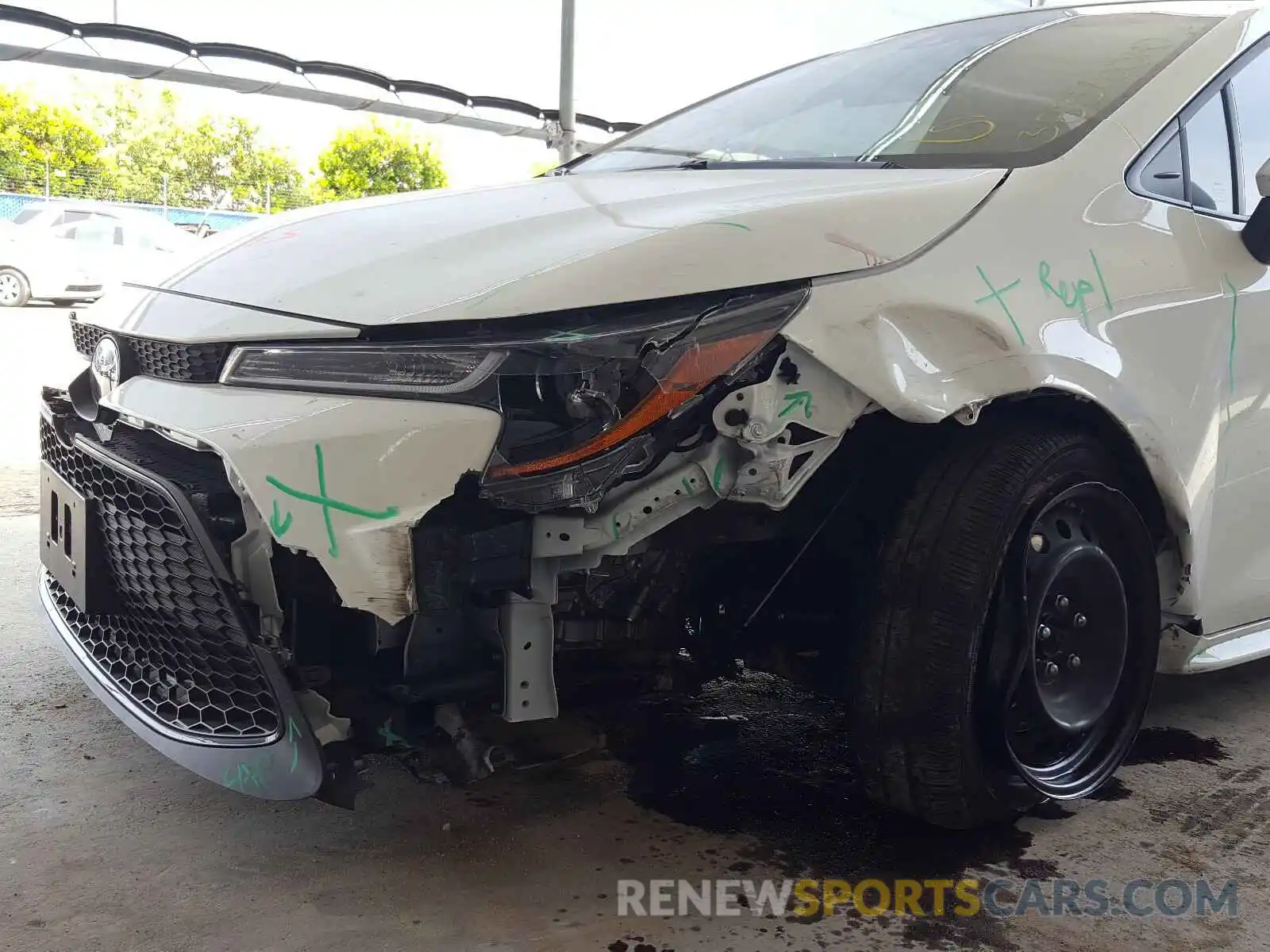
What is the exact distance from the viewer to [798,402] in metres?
1.61

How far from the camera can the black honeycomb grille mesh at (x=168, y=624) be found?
5.37ft

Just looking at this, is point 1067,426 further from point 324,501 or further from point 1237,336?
point 324,501

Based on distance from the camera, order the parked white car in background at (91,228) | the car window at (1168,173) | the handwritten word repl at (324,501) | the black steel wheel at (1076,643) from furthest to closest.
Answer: the parked white car in background at (91,228) → the car window at (1168,173) → the black steel wheel at (1076,643) → the handwritten word repl at (324,501)

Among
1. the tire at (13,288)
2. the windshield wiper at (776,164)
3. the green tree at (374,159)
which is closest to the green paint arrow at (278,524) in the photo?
the windshield wiper at (776,164)

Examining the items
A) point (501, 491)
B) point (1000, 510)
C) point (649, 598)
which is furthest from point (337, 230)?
point (1000, 510)

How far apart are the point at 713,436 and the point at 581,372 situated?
22 centimetres

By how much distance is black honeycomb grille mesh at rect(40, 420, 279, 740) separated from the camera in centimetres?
164

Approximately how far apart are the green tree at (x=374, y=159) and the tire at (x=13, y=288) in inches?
901

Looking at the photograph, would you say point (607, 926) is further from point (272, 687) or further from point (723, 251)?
point (723, 251)

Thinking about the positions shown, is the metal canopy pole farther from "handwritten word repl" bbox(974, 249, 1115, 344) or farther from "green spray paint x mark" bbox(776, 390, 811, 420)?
"green spray paint x mark" bbox(776, 390, 811, 420)

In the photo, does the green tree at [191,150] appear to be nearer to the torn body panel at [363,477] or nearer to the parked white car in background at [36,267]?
the parked white car in background at [36,267]

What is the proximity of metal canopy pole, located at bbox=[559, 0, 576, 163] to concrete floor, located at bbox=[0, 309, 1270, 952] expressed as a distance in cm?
747

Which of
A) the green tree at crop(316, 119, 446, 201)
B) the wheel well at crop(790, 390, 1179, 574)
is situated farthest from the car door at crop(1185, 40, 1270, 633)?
the green tree at crop(316, 119, 446, 201)

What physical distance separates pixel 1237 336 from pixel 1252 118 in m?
0.53
